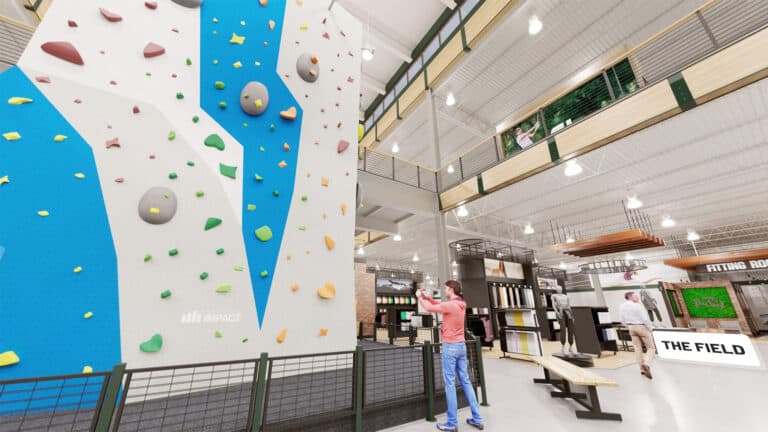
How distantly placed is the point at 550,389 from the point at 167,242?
5.70 metres

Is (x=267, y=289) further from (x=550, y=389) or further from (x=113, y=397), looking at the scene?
(x=550, y=389)

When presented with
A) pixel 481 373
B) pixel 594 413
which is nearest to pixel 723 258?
pixel 594 413

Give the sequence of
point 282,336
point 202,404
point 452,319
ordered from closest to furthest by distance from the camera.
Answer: point 202,404, point 452,319, point 282,336

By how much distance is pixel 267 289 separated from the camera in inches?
138

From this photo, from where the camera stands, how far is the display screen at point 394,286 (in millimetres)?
15367

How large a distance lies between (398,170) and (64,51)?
33.7 ft

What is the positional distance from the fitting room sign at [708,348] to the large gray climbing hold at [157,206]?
10.2m

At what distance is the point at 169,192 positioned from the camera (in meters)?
3.20

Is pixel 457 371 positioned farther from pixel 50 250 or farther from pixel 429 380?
pixel 50 250

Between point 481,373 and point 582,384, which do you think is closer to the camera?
point 582,384

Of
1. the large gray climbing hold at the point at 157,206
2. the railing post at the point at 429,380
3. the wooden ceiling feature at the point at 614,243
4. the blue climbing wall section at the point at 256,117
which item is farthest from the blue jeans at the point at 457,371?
the wooden ceiling feature at the point at 614,243

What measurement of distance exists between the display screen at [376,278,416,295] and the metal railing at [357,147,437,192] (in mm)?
6030

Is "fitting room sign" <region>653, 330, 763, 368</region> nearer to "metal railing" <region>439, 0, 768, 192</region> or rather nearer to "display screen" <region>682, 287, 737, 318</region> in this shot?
"metal railing" <region>439, 0, 768, 192</region>

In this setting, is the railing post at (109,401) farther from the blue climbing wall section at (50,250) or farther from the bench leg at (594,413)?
the bench leg at (594,413)
